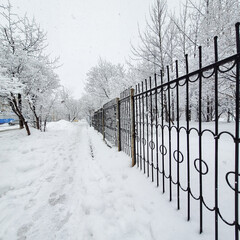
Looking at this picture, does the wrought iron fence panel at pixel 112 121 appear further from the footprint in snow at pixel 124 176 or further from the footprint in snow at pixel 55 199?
the footprint in snow at pixel 55 199

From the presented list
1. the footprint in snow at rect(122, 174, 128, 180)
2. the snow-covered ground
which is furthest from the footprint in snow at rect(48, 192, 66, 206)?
the footprint in snow at rect(122, 174, 128, 180)

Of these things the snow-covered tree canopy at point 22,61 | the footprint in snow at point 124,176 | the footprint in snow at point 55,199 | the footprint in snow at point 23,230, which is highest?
the snow-covered tree canopy at point 22,61

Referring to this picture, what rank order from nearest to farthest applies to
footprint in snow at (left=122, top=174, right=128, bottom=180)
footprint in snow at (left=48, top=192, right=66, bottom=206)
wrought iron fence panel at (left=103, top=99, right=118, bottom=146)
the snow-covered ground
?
the snow-covered ground, footprint in snow at (left=48, top=192, right=66, bottom=206), footprint in snow at (left=122, top=174, right=128, bottom=180), wrought iron fence panel at (left=103, top=99, right=118, bottom=146)

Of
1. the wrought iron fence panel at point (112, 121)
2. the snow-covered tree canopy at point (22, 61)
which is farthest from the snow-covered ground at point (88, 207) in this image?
the snow-covered tree canopy at point (22, 61)

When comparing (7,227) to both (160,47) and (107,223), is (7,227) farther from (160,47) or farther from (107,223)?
(160,47)

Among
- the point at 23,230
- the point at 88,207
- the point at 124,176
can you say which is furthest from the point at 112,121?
the point at 23,230

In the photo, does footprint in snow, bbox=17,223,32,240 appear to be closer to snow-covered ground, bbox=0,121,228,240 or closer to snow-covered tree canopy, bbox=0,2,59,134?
snow-covered ground, bbox=0,121,228,240

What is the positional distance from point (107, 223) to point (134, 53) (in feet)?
29.8

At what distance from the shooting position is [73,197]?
233 centimetres

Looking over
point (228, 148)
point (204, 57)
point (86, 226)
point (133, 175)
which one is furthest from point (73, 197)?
point (204, 57)

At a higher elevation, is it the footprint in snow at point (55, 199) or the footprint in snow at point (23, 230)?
the footprint in snow at point (55, 199)

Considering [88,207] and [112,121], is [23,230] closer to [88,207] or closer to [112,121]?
[88,207]

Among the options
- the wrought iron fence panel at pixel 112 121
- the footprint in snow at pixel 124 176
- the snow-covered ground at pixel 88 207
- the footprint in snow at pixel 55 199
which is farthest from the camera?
the wrought iron fence panel at pixel 112 121

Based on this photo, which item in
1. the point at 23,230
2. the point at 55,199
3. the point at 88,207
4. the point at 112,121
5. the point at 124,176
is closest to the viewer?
the point at 23,230
